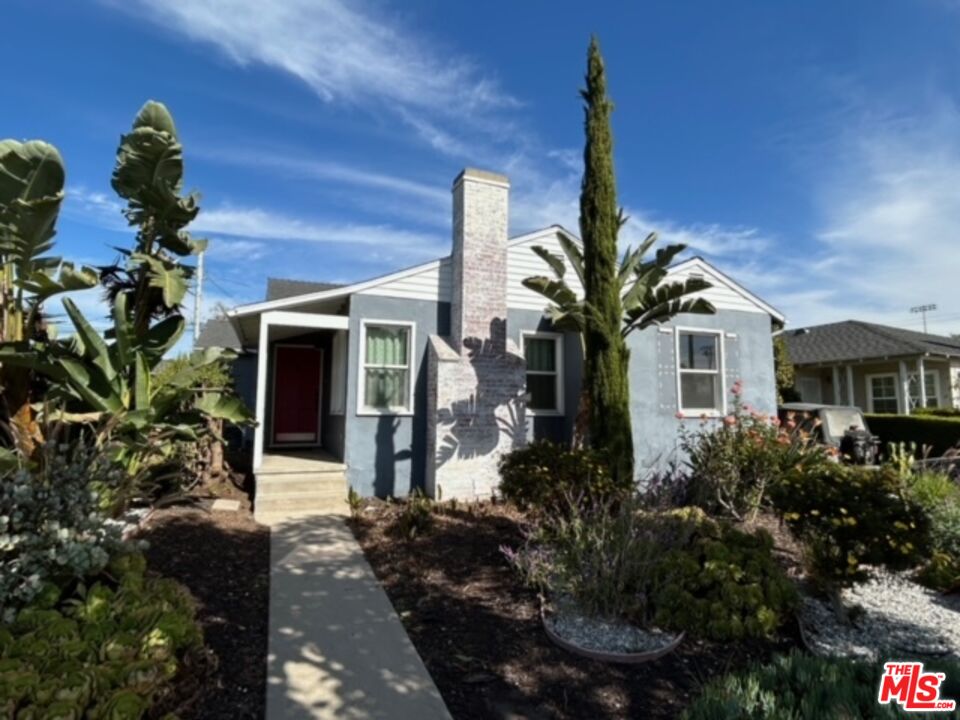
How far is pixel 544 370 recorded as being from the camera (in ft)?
35.4

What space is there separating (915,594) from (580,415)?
4.61m

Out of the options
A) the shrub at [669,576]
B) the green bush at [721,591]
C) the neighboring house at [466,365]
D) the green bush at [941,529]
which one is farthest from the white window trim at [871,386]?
the green bush at [721,591]

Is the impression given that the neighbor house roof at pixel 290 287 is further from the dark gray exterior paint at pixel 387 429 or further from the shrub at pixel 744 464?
the shrub at pixel 744 464

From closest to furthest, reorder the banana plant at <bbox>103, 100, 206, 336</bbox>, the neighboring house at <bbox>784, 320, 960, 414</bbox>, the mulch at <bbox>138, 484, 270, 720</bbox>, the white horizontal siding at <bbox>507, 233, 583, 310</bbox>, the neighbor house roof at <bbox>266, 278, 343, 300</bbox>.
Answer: the mulch at <bbox>138, 484, 270, 720</bbox> → the banana plant at <bbox>103, 100, 206, 336</bbox> → the white horizontal siding at <bbox>507, 233, 583, 310</bbox> → the neighbor house roof at <bbox>266, 278, 343, 300</bbox> → the neighboring house at <bbox>784, 320, 960, 414</bbox>

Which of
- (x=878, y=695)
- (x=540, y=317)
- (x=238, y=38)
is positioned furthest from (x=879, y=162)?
(x=238, y=38)

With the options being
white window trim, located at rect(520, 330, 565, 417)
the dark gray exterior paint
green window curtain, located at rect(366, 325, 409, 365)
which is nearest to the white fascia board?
the dark gray exterior paint

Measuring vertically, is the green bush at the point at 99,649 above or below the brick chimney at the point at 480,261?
below

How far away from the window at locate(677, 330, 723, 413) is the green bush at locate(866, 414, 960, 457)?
667 cm

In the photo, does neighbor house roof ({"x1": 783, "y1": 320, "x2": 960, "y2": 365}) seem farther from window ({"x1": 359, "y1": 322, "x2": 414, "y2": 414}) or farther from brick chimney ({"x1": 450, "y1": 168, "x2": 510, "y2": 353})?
window ({"x1": 359, "y1": 322, "x2": 414, "y2": 414})

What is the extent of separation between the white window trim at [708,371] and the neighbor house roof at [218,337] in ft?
47.3

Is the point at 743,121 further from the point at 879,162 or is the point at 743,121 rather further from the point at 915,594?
the point at 915,594

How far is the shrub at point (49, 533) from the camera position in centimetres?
314

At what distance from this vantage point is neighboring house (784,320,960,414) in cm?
1902

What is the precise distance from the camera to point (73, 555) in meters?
3.22
